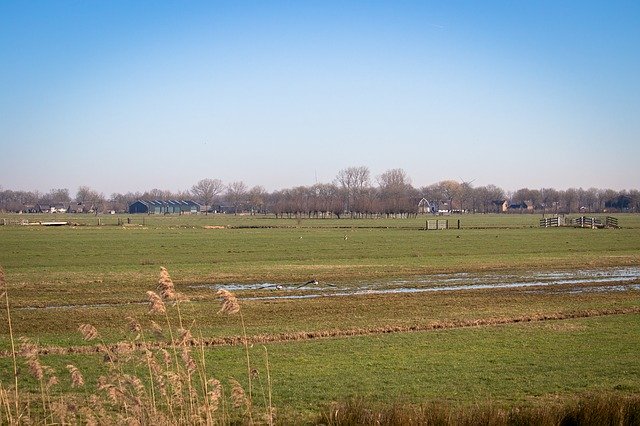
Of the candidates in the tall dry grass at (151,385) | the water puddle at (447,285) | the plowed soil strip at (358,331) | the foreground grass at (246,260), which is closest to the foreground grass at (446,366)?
the plowed soil strip at (358,331)

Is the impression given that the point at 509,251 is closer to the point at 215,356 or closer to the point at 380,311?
the point at 380,311

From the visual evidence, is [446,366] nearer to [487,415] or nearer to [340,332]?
[487,415]

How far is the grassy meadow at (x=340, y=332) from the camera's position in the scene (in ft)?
50.6

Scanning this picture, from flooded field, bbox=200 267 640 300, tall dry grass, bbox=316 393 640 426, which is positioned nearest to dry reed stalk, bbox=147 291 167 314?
tall dry grass, bbox=316 393 640 426

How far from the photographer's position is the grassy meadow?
1541 cm

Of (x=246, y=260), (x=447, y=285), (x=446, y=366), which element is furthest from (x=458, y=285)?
(x=446, y=366)

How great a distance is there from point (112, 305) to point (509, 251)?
138 ft

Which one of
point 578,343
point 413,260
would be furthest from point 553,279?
point 578,343

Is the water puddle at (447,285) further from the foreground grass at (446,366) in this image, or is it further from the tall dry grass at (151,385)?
the tall dry grass at (151,385)

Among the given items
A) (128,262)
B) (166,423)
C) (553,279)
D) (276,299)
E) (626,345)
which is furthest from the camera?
(128,262)

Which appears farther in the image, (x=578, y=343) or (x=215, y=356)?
(x=578, y=343)

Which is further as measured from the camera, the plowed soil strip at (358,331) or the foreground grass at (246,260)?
the foreground grass at (246,260)

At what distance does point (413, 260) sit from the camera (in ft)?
179

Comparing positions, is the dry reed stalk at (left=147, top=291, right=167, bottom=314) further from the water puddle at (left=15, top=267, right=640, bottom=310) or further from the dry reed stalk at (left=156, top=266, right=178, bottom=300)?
the water puddle at (left=15, top=267, right=640, bottom=310)
